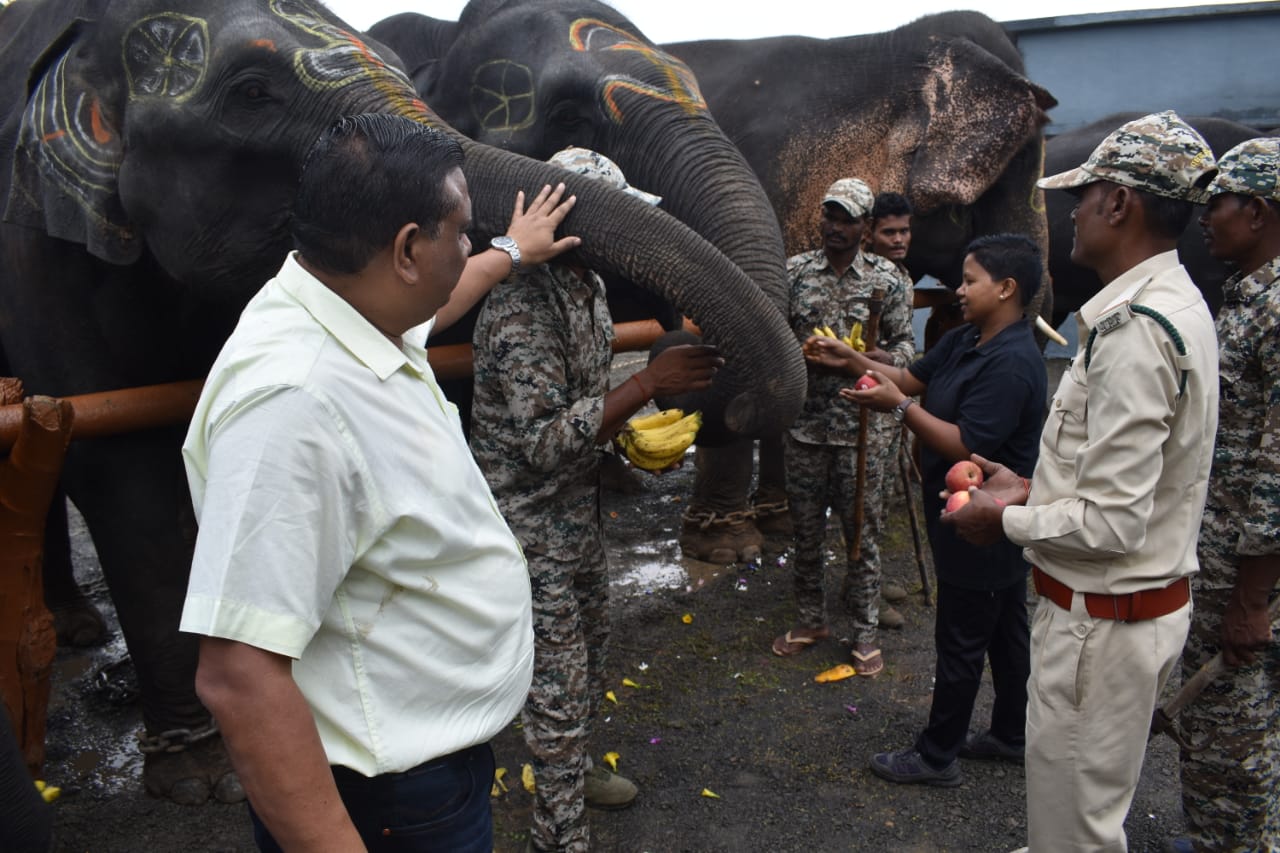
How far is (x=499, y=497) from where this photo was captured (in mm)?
2826

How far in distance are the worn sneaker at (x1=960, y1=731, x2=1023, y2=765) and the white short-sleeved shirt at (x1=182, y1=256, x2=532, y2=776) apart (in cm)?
264

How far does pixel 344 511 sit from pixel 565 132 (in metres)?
3.40

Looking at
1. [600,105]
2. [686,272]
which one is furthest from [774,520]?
[686,272]

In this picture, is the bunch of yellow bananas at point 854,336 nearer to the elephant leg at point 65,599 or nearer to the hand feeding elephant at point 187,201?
the hand feeding elephant at point 187,201

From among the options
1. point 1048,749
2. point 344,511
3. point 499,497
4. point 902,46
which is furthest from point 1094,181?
point 902,46

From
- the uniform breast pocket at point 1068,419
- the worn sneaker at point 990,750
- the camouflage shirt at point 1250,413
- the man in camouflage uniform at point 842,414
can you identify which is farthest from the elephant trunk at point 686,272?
the worn sneaker at point 990,750

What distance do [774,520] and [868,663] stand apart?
1.88 metres

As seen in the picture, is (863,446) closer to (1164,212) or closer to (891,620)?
(891,620)

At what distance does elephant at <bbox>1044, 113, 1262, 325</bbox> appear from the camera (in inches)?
310

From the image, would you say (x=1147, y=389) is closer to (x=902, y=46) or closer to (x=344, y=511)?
(x=344, y=511)

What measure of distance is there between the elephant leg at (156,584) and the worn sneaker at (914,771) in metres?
2.40

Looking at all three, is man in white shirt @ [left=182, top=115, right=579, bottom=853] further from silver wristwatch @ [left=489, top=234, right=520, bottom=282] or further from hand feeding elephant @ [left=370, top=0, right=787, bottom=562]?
hand feeding elephant @ [left=370, top=0, right=787, bottom=562]

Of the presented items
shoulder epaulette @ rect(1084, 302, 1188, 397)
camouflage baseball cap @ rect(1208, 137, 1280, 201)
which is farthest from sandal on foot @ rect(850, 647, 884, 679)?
camouflage baseball cap @ rect(1208, 137, 1280, 201)

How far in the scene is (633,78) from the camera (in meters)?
4.20
